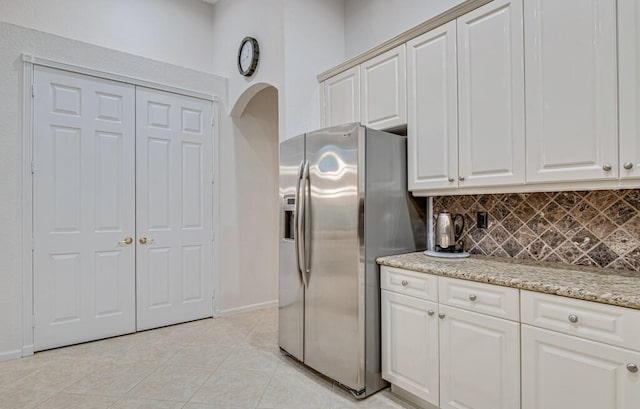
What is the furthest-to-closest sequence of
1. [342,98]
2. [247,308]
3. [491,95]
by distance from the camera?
[247,308], [342,98], [491,95]

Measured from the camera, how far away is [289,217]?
2900 mm

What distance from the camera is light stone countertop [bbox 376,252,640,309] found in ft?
4.78

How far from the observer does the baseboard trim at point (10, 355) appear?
9.56 feet

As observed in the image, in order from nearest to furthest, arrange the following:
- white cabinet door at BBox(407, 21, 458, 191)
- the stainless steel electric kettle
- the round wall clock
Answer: white cabinet door at BBox(407, 21, 458, 191) → the stainless steel electric kettle → the round wall clock

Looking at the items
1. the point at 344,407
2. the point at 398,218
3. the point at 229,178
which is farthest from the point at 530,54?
the point at 229,178

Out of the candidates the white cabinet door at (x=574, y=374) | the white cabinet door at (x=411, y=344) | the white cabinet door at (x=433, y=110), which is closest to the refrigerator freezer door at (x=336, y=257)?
the white cabinet door at (x=411, y=344)

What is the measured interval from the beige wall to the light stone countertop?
2284 millimetres

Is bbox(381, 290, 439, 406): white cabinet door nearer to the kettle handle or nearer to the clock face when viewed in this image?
Result: the kettle handle

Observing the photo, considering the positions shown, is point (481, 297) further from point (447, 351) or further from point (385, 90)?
point (385, 90)

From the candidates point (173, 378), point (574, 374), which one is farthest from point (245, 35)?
point (574, 374)

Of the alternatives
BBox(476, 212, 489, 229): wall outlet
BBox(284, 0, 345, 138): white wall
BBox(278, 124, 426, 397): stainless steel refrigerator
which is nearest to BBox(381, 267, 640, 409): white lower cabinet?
BBox(278, 124, 426, 397): stainless steel refrigerator

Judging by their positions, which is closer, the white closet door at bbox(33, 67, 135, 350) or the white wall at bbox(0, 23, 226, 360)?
the white wall at bbox(0, 23, 226, 360)

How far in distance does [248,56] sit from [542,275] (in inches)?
124

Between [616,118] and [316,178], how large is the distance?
1.65 meters
